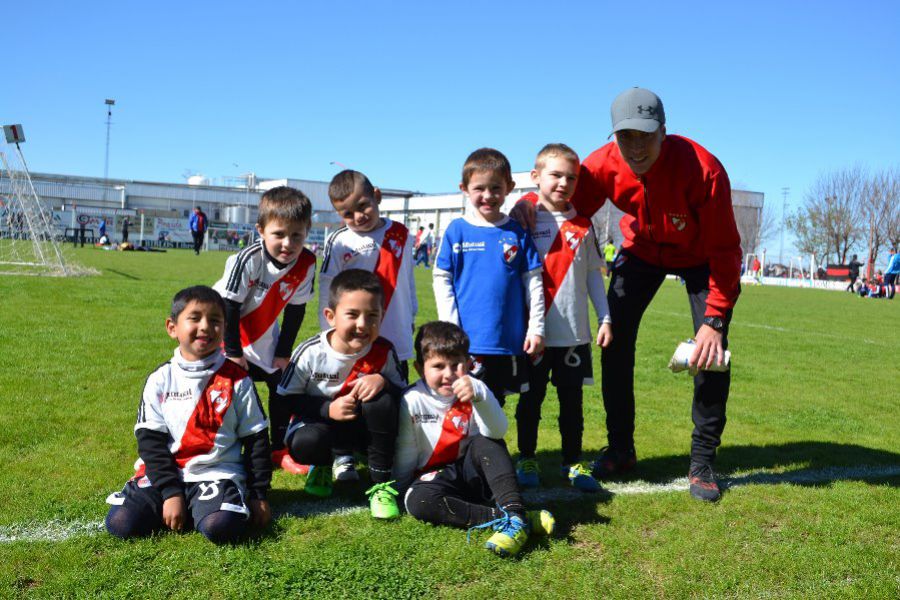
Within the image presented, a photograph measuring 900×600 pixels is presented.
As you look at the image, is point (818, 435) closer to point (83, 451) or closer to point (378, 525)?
point (378, 525)

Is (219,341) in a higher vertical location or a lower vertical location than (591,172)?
lower

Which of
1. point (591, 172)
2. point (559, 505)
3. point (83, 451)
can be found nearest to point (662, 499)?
point (559, 505)

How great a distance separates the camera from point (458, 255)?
4098 millimetres

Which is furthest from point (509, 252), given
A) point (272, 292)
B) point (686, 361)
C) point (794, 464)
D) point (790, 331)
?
point (790, 331)

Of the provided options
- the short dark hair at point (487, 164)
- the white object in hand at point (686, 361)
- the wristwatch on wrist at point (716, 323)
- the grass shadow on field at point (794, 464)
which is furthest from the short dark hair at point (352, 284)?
the grass shadow on field at point (794, 464)

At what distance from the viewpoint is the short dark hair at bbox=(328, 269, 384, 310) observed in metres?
3.77

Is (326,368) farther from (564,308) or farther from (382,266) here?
(564,308)

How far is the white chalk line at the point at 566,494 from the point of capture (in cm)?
311

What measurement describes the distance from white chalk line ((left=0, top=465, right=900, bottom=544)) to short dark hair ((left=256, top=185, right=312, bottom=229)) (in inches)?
59.0

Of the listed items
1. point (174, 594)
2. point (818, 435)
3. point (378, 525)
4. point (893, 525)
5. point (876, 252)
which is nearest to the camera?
point (174, 594)

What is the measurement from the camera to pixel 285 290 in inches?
171

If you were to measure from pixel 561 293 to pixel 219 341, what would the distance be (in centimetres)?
189

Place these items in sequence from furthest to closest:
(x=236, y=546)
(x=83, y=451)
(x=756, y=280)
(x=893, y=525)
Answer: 1. (x=756, y=280)
2. (x=83, y=451)
3. (x=893, y=525)
4. (x=236, y=546)

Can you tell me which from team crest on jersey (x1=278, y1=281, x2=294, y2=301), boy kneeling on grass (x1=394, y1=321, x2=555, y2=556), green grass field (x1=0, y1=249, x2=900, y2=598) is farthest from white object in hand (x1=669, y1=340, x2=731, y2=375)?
team crest on jersey (x1=278, y1=281, x2=294, y2=301)
